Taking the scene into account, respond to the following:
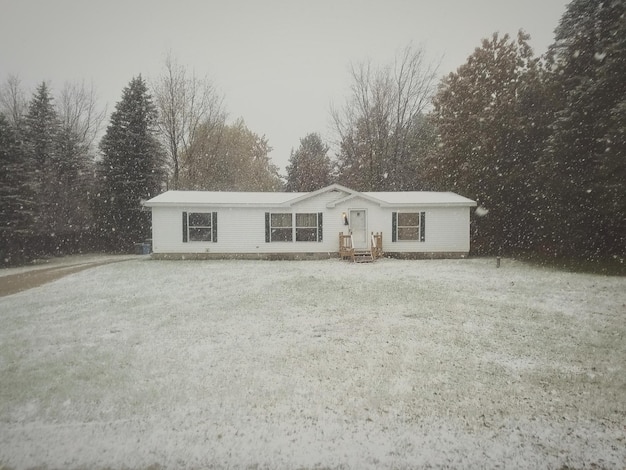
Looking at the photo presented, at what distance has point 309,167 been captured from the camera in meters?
40.2

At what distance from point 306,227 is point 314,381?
43.7 feet

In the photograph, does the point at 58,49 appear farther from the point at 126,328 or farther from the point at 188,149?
the point at 126,328

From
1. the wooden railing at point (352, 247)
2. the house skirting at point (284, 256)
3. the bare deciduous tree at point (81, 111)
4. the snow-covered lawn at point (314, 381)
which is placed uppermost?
the bare deciduous tree at point (81, 111)

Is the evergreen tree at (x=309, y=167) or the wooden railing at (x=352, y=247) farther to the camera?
the evergreen tree at (x=309, y=167)

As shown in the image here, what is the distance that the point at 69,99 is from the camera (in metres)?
30.9

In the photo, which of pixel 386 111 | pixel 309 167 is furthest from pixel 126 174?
pixel 309 167

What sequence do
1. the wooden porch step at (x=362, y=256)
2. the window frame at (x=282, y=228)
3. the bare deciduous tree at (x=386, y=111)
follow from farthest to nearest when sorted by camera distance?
1. the bare deciduous tree at (x=386, y=111)
2. the window frame at (x=282, y=228)
3. the wooden porch step at (x=362, y=256)

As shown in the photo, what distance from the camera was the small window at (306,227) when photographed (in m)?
17.8

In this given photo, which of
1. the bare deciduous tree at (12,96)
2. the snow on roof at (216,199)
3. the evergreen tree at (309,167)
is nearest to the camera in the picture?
the snow on roof at (216,199)

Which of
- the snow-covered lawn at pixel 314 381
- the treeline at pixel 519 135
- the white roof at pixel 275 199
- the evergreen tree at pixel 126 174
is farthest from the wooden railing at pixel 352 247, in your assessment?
the evergreen tree at pixel 126 174

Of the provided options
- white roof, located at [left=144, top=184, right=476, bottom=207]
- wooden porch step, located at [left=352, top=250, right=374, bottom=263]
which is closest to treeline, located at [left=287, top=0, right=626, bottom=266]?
white roof, located at [left=144, top=184, right=476, bottom=207]

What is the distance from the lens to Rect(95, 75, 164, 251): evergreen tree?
2342 cm

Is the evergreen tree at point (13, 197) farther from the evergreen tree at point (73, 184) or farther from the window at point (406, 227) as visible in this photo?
the window at point (406, 227)

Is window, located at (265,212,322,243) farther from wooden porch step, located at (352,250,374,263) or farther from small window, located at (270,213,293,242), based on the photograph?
wooden porch step, located at (352,250,374,263)
